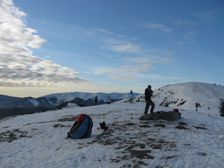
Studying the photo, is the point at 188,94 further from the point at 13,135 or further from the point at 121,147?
the point at 121,147

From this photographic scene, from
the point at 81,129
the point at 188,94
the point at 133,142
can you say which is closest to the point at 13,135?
the point at 81,129

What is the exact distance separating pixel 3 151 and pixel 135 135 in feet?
29.3

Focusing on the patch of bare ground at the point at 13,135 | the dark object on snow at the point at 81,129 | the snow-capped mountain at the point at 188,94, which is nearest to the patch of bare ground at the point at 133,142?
the dark object on snow at the point at 81,129

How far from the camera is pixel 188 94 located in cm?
10288

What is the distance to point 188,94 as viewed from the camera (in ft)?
338

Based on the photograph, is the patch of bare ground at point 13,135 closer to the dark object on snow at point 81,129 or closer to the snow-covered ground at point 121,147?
the snow-covered ground at point 121,147

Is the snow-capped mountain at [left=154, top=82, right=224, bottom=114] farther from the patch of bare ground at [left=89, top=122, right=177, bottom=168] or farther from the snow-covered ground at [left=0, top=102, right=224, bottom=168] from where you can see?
the snow-covered ground at [left=0, top=102, right=224, bottom=168]

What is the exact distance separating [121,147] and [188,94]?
85.9 metres

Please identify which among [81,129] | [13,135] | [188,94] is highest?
[188,94]

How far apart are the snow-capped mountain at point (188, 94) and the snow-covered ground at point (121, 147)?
5915cm

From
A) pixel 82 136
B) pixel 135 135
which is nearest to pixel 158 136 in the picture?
pixel 135 135

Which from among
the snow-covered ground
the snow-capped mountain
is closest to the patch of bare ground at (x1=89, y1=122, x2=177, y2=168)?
the snow-covered ground

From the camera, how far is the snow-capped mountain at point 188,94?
89562 millimetres

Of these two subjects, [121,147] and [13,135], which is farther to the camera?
[13,135]
